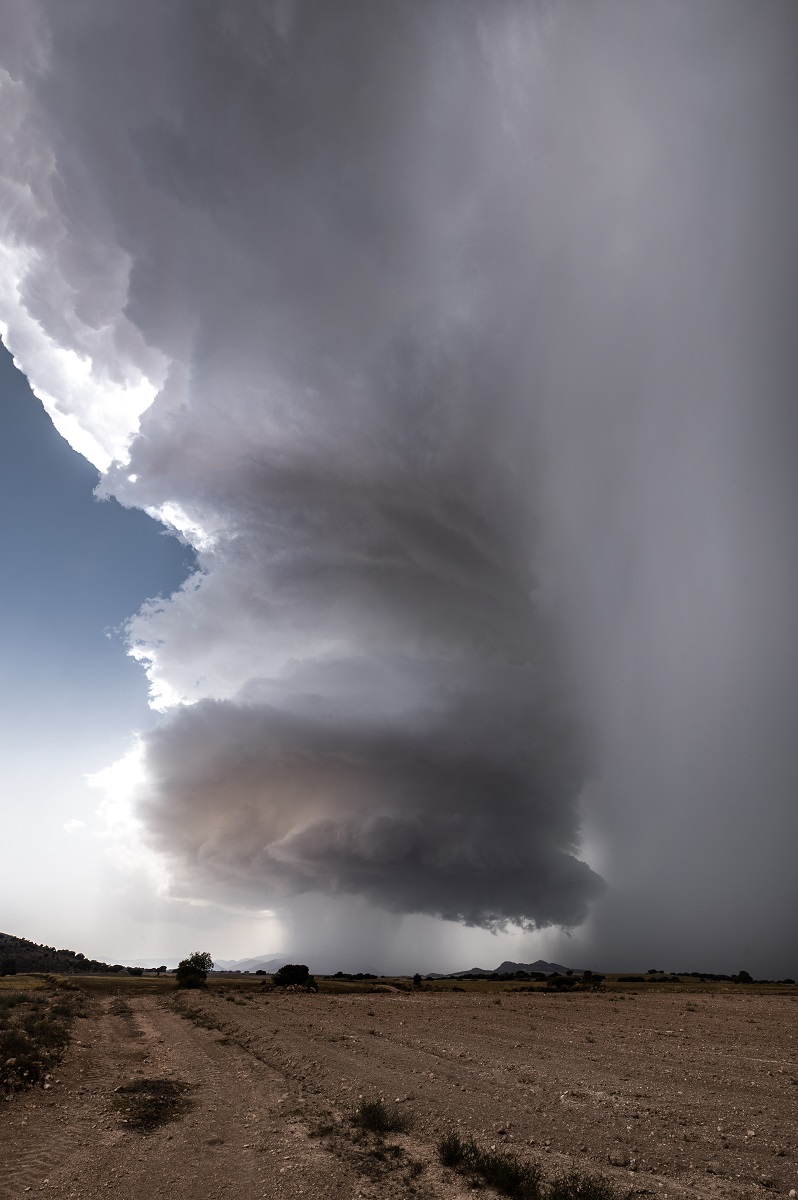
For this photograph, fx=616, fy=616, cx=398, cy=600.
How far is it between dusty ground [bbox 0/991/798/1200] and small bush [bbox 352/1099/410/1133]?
1.27 feet

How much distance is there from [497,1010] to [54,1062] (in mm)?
35179

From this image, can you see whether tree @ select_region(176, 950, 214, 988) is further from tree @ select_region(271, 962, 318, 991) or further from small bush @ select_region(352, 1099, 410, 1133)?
small bush @ select_region(352, 1099, 410, 1133)

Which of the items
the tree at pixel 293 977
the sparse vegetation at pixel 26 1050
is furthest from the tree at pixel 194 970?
the sparse vegetation at pixel 26 1050

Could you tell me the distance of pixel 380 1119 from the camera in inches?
586

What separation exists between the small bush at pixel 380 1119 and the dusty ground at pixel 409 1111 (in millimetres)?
387

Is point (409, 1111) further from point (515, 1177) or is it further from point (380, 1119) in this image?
point (515, 1177)

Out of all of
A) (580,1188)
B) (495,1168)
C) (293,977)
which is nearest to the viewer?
(580,1188)

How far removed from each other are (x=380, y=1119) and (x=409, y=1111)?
67.3 inches

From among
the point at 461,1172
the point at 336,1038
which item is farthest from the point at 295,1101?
the point at 336,1038

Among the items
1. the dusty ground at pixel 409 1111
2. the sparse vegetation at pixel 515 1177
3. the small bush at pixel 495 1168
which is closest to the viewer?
the sparse vegetation at pixel 515 1177

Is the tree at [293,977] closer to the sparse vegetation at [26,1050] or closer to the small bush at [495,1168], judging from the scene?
the sparse vegetation at [26,1050]

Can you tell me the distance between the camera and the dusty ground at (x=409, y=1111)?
1156cm

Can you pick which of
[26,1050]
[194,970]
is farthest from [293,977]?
[26,1050]

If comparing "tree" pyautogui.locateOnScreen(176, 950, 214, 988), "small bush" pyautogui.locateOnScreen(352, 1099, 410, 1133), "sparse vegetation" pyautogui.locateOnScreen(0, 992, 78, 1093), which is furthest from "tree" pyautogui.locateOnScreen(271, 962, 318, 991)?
"small bush" pyautogui.locateOnScreen(352, 1099, 410, 1133)
